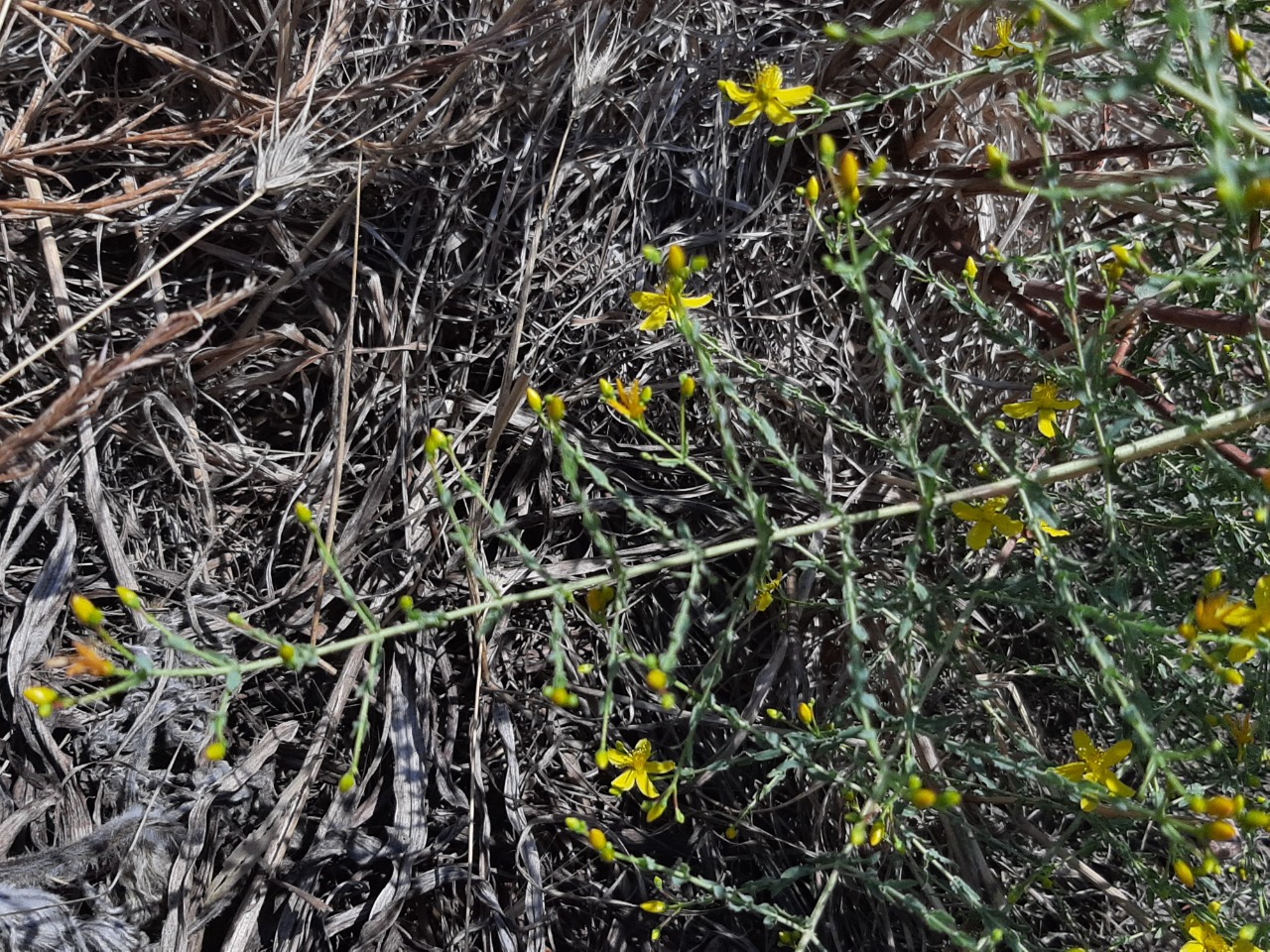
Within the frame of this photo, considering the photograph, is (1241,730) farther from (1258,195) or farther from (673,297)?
(673,297)

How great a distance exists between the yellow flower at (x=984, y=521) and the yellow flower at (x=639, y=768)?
0.50 meters

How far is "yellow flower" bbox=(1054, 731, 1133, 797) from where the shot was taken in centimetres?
104

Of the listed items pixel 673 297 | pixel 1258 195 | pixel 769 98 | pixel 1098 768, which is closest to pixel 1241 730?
pixel 1098 768

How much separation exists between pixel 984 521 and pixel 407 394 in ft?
3.12

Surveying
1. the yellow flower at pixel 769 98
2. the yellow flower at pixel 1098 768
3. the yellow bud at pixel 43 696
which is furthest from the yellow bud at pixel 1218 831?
the yellow bud at pixel 43 696

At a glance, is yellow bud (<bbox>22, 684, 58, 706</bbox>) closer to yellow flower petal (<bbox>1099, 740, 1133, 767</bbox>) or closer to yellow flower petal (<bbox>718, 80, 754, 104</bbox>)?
yellow flower petal (<bbox>718, 80, 754, 104</bbox>)

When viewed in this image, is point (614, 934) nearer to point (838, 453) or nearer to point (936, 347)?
point (838, 453)

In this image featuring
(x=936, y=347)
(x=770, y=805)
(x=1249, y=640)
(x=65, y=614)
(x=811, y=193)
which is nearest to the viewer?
(x=1249, y=640)

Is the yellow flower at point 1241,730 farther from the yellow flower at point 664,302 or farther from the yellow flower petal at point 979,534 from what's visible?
the yellow flower at point 664,302

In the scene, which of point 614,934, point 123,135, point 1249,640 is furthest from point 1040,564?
point 123,135

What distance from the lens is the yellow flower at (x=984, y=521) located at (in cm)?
115

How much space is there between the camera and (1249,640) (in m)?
0.89

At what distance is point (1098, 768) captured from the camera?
3.87 feet

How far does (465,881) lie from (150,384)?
95 centimetres
